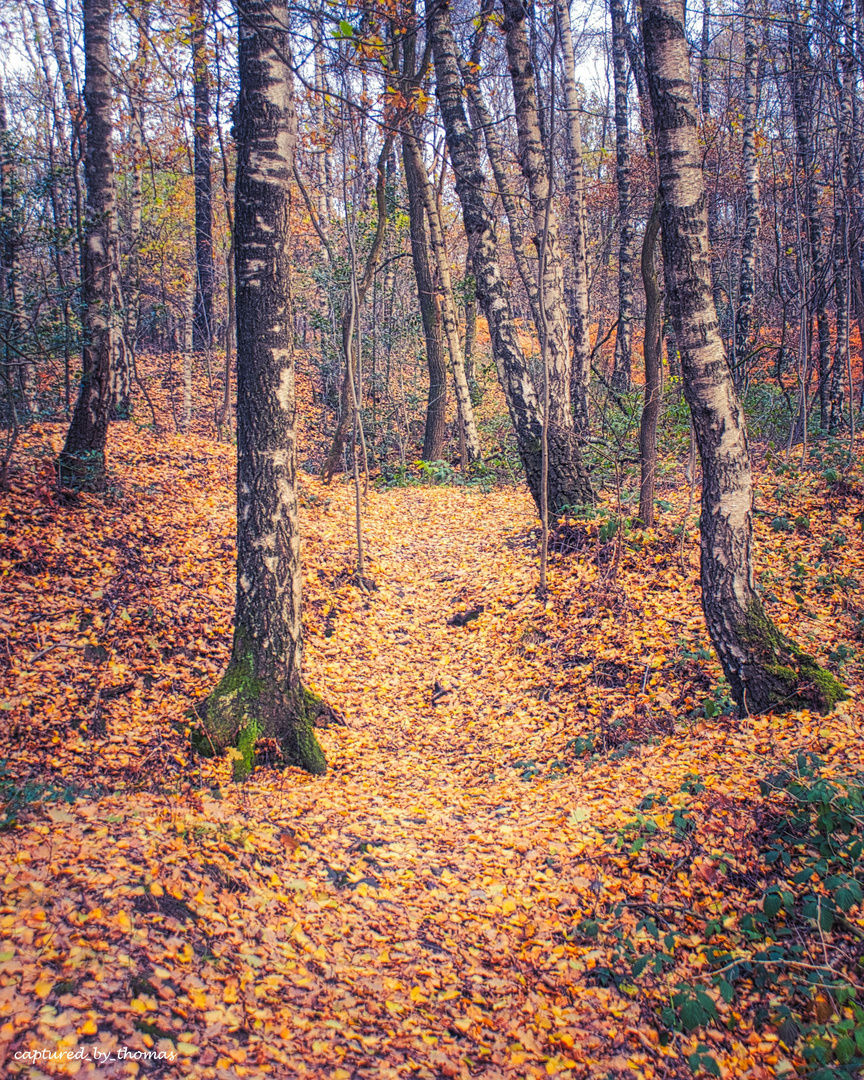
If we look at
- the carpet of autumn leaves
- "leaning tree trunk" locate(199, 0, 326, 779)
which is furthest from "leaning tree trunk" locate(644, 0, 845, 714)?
"leaning tree trunk" locate(199, 0, 326, 779)

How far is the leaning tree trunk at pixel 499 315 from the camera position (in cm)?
801

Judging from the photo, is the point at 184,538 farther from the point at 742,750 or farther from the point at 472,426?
the point at 472,426

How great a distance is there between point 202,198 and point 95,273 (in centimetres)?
967

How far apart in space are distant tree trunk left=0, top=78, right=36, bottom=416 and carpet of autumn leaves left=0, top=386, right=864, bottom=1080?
1237mm

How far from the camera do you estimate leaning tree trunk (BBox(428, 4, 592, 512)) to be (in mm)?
8008

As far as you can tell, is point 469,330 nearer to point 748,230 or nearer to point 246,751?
point 748,230

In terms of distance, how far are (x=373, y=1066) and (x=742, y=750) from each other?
2.92 meters

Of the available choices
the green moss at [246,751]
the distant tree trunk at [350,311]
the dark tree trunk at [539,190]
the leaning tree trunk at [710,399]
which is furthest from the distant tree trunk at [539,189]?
the green moss at [246,751]

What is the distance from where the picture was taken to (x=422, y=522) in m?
10.8

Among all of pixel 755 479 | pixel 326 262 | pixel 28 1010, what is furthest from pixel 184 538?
pixel 326 262

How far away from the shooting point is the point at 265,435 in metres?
4.40

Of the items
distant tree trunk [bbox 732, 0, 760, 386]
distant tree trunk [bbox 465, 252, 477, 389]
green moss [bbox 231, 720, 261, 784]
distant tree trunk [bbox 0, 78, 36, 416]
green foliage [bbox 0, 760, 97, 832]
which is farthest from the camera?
distant tree trunk [bbox 465, 252, 477, 389]

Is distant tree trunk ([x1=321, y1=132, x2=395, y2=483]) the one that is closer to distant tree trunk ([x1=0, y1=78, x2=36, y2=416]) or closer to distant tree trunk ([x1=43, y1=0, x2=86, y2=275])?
distant tree trunk ([x1=43, y1=0, x2=86, y2=275])

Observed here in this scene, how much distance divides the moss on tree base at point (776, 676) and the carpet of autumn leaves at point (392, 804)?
0.15m
